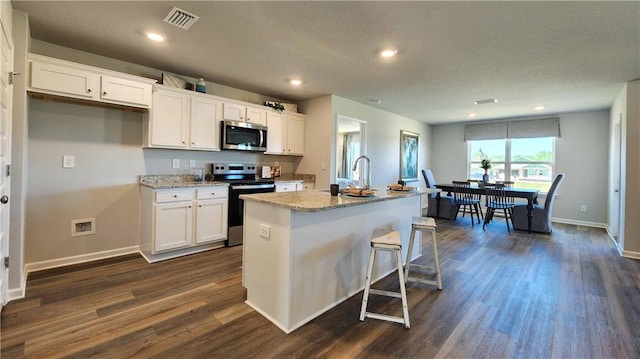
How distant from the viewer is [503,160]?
21.9ft

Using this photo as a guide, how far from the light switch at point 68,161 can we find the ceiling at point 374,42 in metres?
1.13

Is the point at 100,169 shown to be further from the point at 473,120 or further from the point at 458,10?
the point at 473,120

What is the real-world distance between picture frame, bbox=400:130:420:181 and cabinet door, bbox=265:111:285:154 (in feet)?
9.90

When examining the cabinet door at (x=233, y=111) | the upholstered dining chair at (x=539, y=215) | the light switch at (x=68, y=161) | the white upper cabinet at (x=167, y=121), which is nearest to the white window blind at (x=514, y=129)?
the upholstered dining chair at (x=539, y=215)

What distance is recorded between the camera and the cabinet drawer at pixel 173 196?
3187 millimetres

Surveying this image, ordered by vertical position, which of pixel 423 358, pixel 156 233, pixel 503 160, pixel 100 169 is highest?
pixel 503 160

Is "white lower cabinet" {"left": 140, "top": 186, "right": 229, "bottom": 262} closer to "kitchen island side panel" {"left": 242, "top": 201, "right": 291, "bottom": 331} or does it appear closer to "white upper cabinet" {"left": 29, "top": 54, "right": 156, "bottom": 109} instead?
"white upper cabinet" {"left": 29, "top": 54, "right": 156, "bottom": 109}

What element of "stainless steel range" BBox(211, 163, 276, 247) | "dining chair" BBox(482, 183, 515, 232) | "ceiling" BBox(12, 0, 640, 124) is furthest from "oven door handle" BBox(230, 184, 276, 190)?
"dining chair" BBox(482, 183, 515, 232)

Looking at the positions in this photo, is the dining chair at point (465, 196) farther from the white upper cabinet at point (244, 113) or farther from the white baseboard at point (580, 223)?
the white upper cabinet at point (244, 113)

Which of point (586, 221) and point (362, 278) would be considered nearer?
point (362, 278)

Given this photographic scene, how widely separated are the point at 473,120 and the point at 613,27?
473cm

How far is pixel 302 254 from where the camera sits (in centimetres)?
203

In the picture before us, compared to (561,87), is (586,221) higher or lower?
lower

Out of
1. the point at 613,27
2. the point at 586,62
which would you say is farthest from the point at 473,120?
the point at 613,27
